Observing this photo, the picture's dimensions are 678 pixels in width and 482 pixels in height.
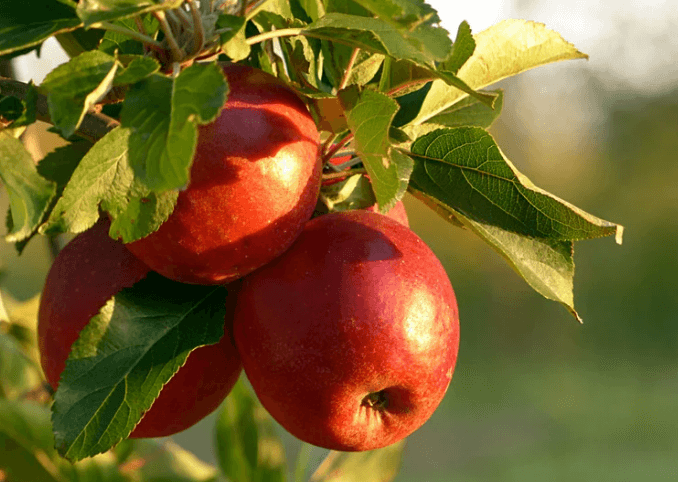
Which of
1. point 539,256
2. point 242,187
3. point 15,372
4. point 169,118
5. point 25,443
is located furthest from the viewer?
point 15,372

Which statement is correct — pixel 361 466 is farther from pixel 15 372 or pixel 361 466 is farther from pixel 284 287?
pixel 284 287

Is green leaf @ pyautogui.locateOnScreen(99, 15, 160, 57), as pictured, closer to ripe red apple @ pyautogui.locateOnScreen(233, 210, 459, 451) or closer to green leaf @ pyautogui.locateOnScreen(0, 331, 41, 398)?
ripe red apple @ pyautogui.locateOnScreen(233, 210, 459, 451)

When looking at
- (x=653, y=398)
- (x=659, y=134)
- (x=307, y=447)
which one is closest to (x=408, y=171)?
(x=307, y=447)

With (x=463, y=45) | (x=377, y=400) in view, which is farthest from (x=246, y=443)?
(x=463, y=45)

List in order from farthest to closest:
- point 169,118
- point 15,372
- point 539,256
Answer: point 15,372, point 539,256, point 169,118

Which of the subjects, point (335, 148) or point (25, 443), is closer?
point (335, 148)
